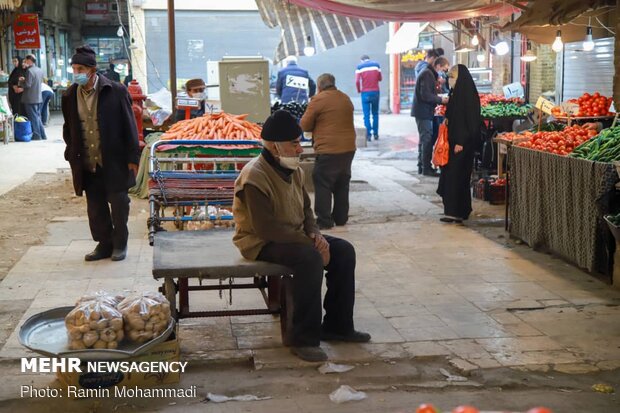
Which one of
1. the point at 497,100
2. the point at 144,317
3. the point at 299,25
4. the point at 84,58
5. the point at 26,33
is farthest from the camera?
the point at 26,33

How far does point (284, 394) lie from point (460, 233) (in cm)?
517

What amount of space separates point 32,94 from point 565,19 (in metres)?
14.4

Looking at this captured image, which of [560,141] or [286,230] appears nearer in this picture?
[286,230]

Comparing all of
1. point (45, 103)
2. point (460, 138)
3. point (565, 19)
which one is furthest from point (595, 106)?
point (45, 103)

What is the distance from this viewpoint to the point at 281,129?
5496 millimetres

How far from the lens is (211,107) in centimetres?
1250

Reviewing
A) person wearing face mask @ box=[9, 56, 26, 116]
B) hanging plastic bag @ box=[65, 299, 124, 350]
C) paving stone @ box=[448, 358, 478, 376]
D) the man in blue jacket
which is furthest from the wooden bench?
person wearing face mask @ box=[9, 56, 26, 116]

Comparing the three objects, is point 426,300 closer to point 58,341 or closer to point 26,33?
point 58,341

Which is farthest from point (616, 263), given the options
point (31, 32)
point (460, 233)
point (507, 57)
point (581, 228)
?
point (31, 32)

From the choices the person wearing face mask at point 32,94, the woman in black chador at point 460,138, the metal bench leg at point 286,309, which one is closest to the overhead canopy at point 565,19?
→ the woman in black chador at point 460,138

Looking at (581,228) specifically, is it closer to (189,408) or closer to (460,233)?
(460,233)

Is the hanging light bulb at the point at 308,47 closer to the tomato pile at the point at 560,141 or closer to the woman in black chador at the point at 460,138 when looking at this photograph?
the woman in black chador at the point at 460,138

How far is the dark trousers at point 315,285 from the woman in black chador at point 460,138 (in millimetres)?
4719

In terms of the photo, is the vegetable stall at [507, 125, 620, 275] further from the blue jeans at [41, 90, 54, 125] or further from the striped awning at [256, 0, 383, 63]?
the blue jeans at [41, 90, 54, 125]
